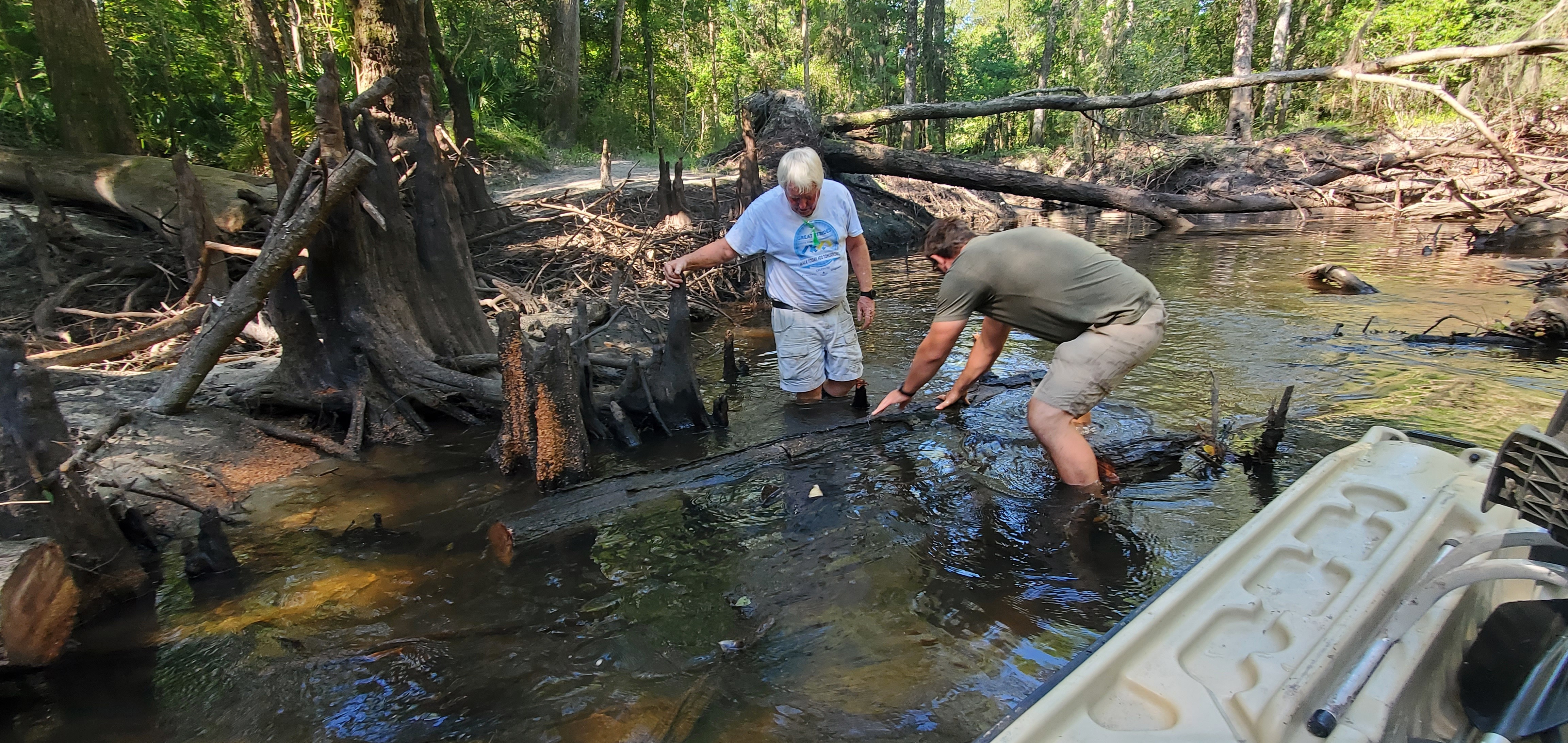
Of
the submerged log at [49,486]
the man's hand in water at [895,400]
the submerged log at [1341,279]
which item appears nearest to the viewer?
the submerged log at [49,486]

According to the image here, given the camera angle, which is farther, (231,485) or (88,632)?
(231,485)

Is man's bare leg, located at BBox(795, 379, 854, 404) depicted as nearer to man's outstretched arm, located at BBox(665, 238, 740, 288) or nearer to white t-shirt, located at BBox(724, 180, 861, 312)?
white t-shirt, located at BBox(724, 180, 861, 312)

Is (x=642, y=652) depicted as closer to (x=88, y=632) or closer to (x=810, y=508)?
(x=810, y=508)

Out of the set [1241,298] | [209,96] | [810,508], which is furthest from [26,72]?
[1241,298]

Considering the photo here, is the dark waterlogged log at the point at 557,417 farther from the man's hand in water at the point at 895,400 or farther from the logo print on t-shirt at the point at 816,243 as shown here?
the man's hand in water at the point at 895,400

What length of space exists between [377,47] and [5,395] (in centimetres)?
504

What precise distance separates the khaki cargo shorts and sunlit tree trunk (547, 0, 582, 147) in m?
19.2

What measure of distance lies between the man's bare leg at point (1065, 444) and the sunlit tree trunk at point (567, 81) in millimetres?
21100

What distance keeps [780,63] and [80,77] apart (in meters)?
29.3

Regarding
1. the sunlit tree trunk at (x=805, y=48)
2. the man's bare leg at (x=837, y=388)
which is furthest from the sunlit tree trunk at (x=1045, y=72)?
the man's bare leg at (x=837, y=388)

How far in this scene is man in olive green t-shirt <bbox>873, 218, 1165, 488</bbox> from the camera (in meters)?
3.98

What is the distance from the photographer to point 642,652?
10.1 ft

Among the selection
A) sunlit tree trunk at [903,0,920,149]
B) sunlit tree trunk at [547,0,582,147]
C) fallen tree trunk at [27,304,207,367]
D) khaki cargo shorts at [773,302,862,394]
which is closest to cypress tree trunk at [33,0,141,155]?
fallen tree trunk at [27,304,207,367]

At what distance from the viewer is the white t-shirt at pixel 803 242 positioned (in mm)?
5113
